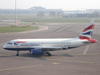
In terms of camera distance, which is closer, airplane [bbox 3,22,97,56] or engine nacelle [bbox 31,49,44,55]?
engine nacelle [bbox 31,49,44,55]

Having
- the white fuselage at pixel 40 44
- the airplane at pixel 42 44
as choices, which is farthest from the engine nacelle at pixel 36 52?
the white fuselage at pixel 40 44

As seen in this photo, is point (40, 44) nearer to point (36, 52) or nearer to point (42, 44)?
point (42, 44)

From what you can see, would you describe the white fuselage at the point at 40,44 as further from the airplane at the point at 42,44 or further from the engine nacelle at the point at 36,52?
the engine nacelle at the point at 36,52

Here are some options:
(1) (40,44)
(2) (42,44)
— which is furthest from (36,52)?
(2) (42,44)

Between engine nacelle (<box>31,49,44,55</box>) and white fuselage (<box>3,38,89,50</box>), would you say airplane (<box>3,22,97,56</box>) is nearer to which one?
white fuselage (<box>3,38,89,50</box>)

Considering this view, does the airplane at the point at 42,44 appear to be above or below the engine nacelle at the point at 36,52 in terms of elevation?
above

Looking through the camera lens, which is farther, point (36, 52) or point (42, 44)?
point (42, 44)

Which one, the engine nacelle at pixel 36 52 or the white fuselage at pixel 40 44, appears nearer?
the engine nacelle at pixel 36 52

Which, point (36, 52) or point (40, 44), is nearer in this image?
point (36, 52)

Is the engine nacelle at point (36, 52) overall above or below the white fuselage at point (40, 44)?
below

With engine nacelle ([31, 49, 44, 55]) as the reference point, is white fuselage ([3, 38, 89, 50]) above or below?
above

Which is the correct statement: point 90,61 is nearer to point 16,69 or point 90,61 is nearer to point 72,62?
point 72,62

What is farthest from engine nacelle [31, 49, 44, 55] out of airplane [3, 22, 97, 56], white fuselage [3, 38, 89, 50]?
white fuselage [3, 38, 89, 50]

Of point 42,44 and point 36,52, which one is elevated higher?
point 42,44
